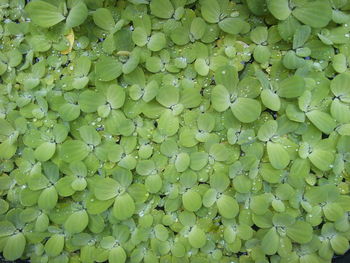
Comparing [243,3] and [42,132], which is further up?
[243,3]

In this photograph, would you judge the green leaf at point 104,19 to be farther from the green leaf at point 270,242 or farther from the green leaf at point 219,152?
the green leaf at point 270,242

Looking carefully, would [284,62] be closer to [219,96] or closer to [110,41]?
[219,96]

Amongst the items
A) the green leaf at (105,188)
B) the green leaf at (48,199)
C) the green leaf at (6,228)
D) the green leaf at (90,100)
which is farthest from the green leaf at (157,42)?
the green leaf at (6,228)

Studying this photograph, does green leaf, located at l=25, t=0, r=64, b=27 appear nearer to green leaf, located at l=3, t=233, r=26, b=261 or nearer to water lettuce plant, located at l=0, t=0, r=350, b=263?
water lettuce plant, located at l=0, t=0, r=350, b=263

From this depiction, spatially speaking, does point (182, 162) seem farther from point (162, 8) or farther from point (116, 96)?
point (162, 8)

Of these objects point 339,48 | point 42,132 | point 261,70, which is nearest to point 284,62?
point 261,70

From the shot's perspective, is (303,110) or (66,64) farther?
(66,64)
